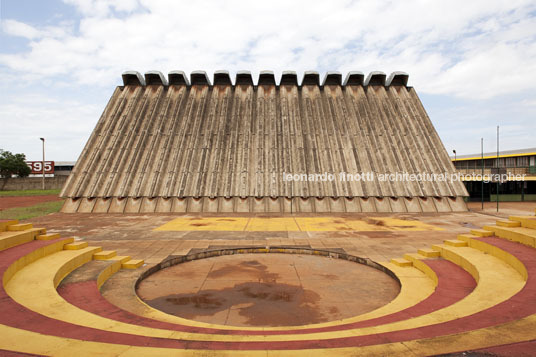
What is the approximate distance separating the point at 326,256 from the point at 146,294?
7435mm

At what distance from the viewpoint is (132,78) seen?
39000 millimetres

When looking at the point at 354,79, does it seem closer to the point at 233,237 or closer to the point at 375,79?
the point at 375,79

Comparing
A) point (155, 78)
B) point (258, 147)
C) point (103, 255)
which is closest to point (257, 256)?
point (103, 255)

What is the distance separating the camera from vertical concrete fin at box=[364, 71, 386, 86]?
39.5 meters

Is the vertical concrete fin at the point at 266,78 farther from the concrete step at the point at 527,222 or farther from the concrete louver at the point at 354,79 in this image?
the concrete step at the point at 527,222

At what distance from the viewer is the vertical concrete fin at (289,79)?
39906 millimetres

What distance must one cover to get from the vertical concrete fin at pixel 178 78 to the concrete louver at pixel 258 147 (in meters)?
0.13

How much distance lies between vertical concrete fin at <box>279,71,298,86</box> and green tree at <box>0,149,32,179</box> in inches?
2452

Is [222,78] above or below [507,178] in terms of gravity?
above

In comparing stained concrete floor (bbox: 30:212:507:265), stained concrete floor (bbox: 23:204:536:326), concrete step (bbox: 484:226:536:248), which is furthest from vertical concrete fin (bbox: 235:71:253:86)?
concrete step (bbox: 484:226:536:248)

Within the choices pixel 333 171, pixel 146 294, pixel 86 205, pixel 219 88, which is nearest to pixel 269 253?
pixel 146 294

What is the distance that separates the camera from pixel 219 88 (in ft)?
131

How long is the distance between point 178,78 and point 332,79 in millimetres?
18559

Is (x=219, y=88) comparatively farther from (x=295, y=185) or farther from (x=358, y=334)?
(x=358, y=334)
